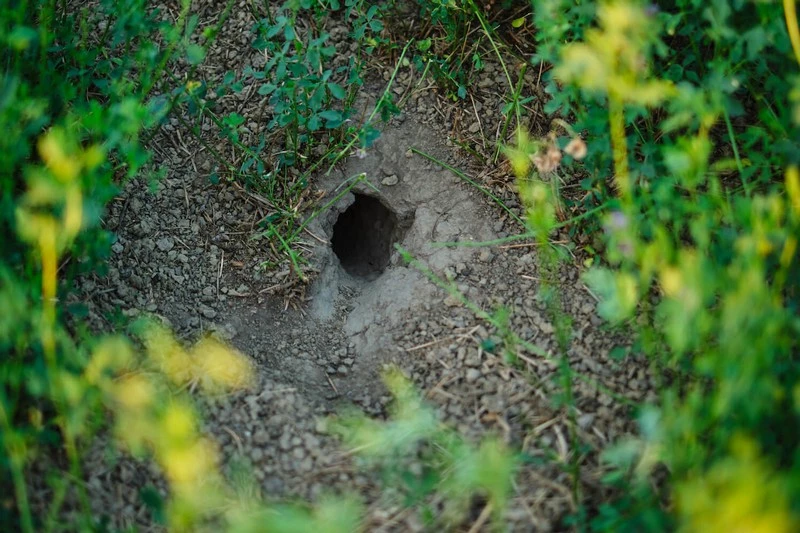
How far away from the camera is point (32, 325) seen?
1827 millimetres

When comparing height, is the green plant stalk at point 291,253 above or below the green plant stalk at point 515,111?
below

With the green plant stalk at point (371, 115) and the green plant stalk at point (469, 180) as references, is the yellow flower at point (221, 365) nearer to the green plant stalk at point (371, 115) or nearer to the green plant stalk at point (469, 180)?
the green plant stalk at point (371, 115)

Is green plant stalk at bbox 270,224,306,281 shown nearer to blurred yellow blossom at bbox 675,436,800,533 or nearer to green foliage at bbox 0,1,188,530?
green foliage at bbox 0,1,188,530

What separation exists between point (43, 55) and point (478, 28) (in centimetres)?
151

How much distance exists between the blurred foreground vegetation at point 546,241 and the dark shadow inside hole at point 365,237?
41cm

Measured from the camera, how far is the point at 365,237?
3.20m

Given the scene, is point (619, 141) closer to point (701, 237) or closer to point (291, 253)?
point (701, 237)

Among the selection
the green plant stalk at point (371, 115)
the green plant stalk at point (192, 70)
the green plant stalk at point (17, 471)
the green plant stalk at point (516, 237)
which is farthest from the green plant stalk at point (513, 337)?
the green plant stalk at point (17, 471)

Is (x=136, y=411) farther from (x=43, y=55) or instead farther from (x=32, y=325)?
(x=43, y=55)

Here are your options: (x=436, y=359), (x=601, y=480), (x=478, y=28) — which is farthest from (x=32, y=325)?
(x=478, y=28)

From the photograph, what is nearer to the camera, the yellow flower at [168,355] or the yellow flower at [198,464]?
the yellow flower at [198,464]

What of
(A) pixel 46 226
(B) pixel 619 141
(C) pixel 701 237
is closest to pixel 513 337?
(B) pixel 619 141

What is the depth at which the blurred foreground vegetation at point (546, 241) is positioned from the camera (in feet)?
5.14

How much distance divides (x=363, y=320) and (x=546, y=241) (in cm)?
73
